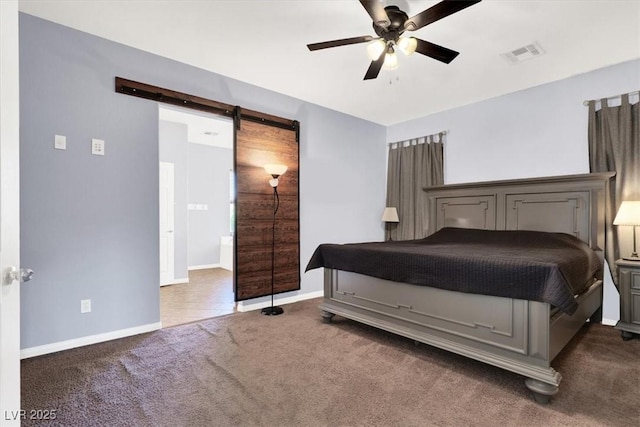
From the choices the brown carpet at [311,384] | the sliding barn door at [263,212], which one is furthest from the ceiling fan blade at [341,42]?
the brown carpet at [311,384]

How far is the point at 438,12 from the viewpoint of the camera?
1.89 m

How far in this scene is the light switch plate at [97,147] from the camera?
2.70 m

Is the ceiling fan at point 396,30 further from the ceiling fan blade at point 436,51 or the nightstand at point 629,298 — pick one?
the nightstand at point 629,298

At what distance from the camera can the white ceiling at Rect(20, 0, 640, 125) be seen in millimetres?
2348

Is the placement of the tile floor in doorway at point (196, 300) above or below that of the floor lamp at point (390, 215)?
below

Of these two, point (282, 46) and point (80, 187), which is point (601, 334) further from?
point (80, 187)

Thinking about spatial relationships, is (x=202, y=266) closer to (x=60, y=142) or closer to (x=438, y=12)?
(x=60, y=142)

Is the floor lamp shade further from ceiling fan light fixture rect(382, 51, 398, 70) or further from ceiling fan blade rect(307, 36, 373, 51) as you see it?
ceiling fan blade rect(307, 36, 373, 51)

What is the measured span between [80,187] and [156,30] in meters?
1.48

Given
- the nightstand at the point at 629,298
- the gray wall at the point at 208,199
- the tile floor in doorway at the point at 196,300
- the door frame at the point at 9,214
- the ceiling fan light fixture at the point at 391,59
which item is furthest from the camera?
the gray wall at the point at 208,199

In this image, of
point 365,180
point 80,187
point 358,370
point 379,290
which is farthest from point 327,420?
point 365,180

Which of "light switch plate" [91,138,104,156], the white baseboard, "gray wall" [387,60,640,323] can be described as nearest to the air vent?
"gray wall" [387,60,640,323]

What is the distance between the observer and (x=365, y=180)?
5.02 metres

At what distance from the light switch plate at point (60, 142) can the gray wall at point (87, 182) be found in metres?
0.03
